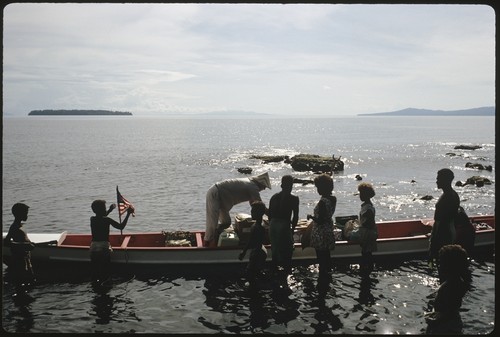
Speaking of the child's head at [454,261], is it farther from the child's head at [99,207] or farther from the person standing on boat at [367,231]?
the child's head at [99,207]

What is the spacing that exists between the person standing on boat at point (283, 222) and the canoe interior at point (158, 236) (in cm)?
286

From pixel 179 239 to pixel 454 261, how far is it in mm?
10150

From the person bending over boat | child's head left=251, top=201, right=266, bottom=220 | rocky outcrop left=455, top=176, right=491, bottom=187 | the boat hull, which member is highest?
child's head left=251, top=201, right=266, bottom=220

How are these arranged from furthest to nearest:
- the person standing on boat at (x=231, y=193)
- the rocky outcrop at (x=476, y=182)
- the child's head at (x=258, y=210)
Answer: the rocky outcrop at (x=476, y=182) < the person standing on boat at (x=231, y=193) < the child's head at (x=258, y=210)

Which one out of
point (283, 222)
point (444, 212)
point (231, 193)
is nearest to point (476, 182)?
point (231, 193)

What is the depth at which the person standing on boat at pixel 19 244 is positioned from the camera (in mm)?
11711

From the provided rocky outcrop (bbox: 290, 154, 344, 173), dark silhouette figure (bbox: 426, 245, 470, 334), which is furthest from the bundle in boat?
rocky outcrop (bbox: 290, 154, 344, 173)

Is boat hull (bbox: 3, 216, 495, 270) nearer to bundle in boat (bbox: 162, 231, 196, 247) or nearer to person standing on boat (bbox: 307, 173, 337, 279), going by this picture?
bundle in boat (bbox: 162, 231, 196, 247)

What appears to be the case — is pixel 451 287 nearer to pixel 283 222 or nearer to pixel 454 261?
pixel 454 261

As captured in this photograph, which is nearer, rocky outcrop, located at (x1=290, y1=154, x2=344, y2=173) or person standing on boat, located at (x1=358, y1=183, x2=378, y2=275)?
person standing on boat, located at (x1=358, y1=183, x2=378, y2=275)

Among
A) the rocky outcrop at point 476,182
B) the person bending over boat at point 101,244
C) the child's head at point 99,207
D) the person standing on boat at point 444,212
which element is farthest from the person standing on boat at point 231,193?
the rocky outcrop at point 476,182

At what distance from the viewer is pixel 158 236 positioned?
16.2 m

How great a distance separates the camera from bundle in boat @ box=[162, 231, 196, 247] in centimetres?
1527

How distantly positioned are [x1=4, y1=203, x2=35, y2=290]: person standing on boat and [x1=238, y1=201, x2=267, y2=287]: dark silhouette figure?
5.77 m
